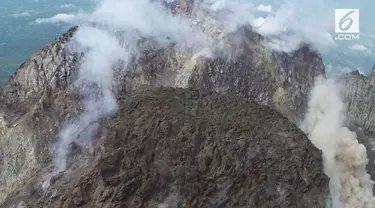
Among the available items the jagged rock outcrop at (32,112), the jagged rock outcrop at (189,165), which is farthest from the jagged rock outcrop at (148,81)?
the jagged rock outcrop at (189,165)

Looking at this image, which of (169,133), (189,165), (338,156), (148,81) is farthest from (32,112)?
(338,156)

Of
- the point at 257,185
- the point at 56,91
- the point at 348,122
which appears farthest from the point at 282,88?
the point at 257,185

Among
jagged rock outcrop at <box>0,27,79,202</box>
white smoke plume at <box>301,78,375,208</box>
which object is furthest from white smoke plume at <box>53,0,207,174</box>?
white smoke plume at <box>301,78,375,208</box>

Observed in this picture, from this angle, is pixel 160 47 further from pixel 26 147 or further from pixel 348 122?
pixel 348 122

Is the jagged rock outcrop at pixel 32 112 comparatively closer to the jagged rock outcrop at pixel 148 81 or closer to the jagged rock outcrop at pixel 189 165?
the jagged rock outcrop at pixel 148 81

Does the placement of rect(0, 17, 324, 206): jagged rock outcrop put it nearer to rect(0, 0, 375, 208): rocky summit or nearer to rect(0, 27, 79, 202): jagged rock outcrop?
rect(0, 27, 79, 202): jagged rock outcrop

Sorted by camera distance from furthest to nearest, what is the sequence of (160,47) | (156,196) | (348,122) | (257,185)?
(348,122), (160,47), (257,185), (156,196)
